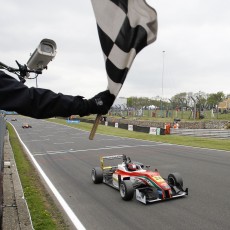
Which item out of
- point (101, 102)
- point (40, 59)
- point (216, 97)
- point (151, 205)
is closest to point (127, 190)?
point (151, 205)

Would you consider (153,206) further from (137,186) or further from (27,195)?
(27,195)

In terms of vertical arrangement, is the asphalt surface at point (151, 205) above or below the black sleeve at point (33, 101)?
below

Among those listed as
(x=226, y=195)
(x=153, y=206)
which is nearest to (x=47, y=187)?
(x=153, y=206)

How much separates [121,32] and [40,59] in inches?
49.3

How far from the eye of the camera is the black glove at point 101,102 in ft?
5.62

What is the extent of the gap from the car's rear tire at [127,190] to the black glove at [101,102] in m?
5.74

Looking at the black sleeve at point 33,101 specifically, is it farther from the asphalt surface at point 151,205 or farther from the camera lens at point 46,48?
the asphalt surface at point 151,205

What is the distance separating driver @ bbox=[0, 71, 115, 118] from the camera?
163cm

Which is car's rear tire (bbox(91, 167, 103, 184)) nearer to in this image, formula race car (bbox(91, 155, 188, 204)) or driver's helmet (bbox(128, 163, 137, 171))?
formula race car (bbox(91, 155, 188, 204))

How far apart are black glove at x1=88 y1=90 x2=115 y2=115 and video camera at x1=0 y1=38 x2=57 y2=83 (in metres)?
1.03

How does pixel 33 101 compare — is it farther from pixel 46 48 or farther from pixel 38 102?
pixel 46 48

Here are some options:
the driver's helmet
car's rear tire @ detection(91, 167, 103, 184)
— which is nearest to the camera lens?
the driver's helmet

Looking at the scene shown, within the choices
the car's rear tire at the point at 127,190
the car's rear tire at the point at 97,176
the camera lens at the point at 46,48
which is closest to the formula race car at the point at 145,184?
the car's rear tire at the point at 127,190

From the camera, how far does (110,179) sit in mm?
9219
